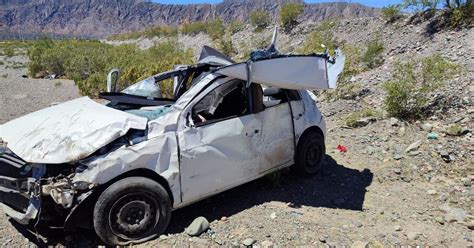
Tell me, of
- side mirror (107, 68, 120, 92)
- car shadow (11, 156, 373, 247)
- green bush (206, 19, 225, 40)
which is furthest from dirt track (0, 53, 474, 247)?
green bush (206, 19, 225, 40)

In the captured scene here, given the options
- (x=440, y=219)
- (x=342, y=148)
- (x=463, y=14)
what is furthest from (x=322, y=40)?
(x=440, y=219)

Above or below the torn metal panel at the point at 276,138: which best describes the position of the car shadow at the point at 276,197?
below

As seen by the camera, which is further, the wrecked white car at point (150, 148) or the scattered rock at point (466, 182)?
the scattered rock at point (466, 182)

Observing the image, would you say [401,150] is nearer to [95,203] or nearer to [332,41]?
[95,203]

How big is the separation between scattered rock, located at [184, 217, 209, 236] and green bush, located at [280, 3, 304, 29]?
18065 mm

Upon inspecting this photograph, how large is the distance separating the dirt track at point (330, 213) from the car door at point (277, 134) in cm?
41

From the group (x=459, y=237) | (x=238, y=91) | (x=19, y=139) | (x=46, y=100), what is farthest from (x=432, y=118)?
(x=46, y=100)

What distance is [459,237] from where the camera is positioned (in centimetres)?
461

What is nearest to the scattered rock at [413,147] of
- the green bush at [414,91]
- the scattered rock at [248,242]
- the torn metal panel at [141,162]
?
the green bush at [414,91]

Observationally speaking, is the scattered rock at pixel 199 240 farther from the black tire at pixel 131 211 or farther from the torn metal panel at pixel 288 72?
the torn metal panel at pixel 288 72

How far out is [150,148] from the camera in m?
4.21

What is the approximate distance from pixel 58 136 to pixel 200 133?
1428mm

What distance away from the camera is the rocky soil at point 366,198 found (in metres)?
4.51

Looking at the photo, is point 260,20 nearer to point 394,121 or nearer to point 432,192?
point 394,121
